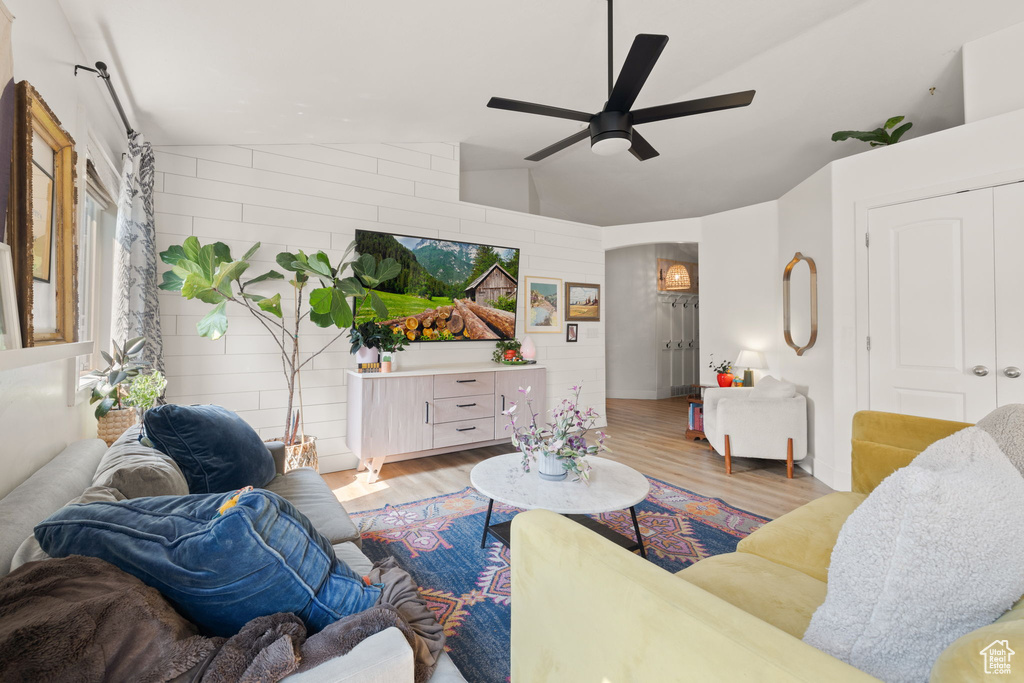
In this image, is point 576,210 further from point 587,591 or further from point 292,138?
point 587,591

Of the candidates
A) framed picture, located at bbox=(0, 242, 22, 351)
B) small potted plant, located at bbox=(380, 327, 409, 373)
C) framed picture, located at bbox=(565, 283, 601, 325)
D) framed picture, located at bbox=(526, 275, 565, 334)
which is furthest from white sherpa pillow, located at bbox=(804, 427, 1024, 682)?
framed picture, located at bbox=(565, 283, 601, 325)

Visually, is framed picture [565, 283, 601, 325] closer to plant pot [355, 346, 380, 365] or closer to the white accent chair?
the white accent chair

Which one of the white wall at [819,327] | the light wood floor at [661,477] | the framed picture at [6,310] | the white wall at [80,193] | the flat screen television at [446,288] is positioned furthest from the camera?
the flat screen television at [446,288]

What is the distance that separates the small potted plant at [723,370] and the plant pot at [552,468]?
126 inches

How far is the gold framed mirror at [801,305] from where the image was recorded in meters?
3.78

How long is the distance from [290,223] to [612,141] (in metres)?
2.70

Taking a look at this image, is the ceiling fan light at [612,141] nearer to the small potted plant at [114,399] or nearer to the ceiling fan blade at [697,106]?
the ceiling fan blade at [697,106]

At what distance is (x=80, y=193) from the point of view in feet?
6.45

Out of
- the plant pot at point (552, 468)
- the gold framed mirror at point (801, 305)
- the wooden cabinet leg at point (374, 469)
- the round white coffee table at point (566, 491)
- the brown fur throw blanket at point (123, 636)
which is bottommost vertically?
the wooden cabinet leg at point (374, 469)

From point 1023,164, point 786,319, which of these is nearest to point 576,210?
point 786,319

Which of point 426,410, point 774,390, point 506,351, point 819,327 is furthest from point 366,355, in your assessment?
point 819,327

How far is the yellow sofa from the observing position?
0.64 meters

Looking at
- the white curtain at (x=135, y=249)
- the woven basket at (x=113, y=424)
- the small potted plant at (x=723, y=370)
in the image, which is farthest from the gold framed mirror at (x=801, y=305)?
the white curtain at (x=135, y=249)

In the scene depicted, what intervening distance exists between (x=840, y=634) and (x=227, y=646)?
3.77 feet
